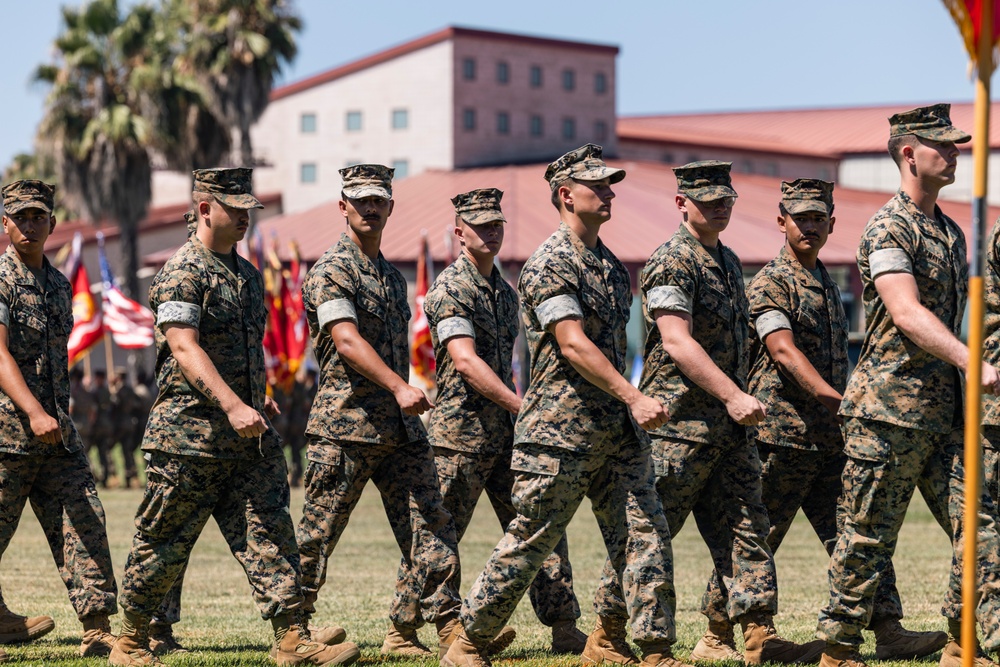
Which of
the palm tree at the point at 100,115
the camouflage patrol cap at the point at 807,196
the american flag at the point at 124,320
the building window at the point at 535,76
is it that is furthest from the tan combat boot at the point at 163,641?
the building window at the point at 535,76

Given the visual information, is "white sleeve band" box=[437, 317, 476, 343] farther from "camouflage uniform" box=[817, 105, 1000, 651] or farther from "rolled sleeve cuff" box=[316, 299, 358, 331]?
"camouflage uniform" box=[817, 105, 1000, 651]

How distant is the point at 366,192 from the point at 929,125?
2.73 metres

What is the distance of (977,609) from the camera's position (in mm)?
6562

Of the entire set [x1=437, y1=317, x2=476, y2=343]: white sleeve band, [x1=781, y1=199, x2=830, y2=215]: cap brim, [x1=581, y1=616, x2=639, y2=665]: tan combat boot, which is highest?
[x1=781, y1=199, x2=830, y2=215]: cap brim

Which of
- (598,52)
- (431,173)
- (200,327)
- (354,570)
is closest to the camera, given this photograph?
(200,327)

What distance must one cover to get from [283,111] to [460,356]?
56.6 meters

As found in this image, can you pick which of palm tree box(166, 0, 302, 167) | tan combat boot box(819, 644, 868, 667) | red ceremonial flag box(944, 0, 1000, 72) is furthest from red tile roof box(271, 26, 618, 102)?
red ceremonial flag box(944, 0, 1000, 72)

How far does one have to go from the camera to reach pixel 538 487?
6672 mm

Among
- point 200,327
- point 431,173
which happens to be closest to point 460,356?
point 200,327

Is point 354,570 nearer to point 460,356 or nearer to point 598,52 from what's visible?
point 460,356

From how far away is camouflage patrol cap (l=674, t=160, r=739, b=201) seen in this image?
7.30 metres

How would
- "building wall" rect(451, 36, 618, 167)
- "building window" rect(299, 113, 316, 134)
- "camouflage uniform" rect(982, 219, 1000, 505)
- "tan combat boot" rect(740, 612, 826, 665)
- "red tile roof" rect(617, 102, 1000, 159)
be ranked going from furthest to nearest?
"red tile roof" rect(617, 102, 1000, 159) < "building window" rect(299, 113, 316, 134) < "building wall" rect(451, 36, 618, 167) < "tan combat boot" rect(740, 612, 826, 665) < "camouflage uniform" rect(982, 219, 1000, 505)

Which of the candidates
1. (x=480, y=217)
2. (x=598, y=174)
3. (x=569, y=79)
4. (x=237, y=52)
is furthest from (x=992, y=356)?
(x=569, y=79)

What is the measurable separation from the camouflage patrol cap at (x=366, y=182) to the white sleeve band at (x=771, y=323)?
77.5 inches
